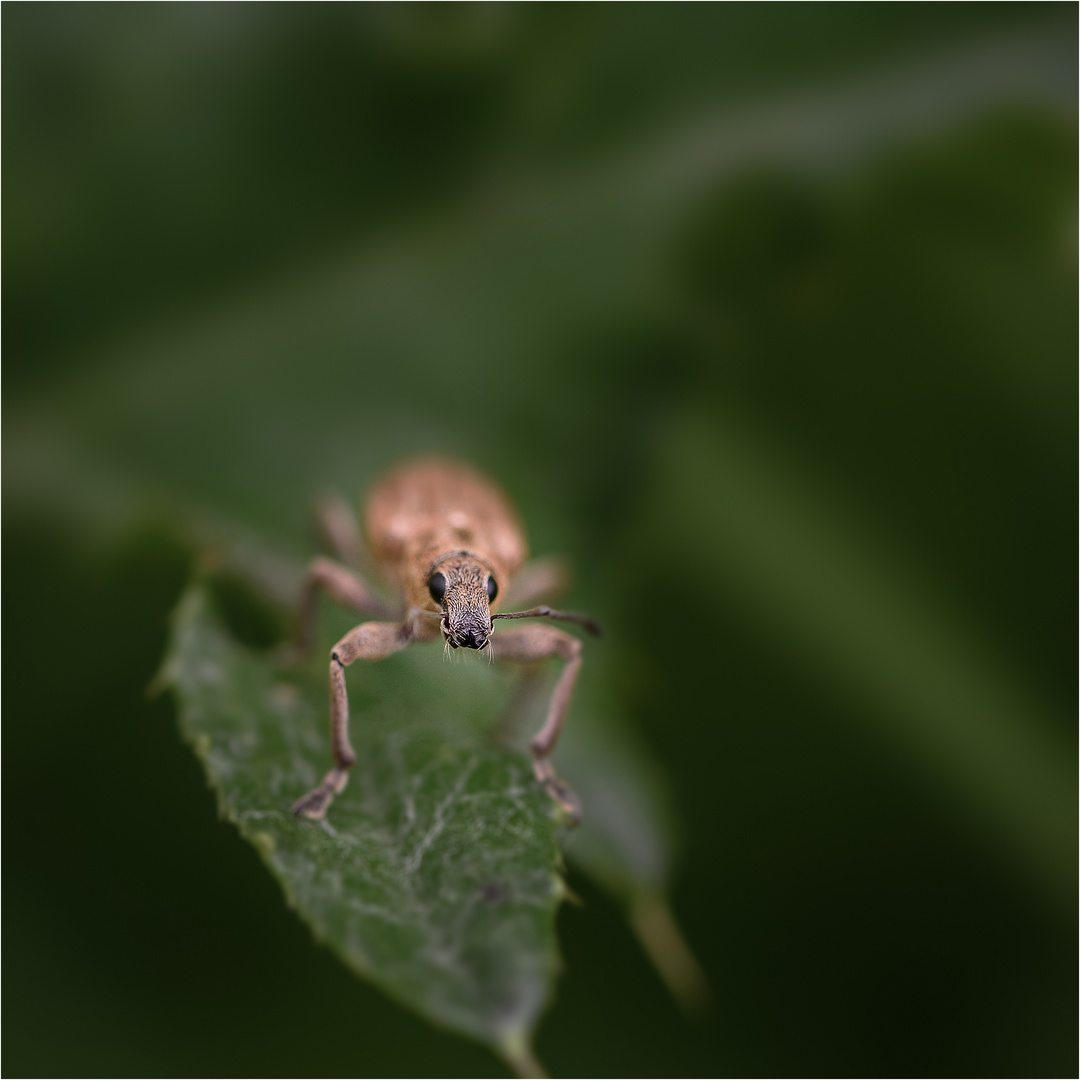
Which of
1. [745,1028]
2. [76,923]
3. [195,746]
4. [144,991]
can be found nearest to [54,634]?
[76,923]

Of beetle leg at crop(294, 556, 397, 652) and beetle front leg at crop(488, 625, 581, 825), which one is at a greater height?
beetle leg at crop(294, 556, 397, 652)

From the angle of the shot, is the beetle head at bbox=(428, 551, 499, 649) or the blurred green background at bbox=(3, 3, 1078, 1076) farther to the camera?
the blurred green background at bbox=(3, 3, 1078, 1076)

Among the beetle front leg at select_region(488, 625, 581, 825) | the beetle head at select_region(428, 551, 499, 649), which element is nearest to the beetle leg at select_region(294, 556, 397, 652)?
the beetle head at select_region(428, 551, 499, 649)

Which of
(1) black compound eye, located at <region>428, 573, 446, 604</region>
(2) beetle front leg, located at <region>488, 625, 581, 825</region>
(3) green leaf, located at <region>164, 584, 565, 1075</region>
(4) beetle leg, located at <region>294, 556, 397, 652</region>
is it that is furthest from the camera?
(4) beetle leg, located at <region>294, 556, 397, 652</region>

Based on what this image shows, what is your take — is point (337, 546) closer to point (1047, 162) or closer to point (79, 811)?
point (79, 811)

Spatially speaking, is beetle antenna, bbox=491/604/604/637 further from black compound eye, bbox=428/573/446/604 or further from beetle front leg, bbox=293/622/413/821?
beetle front leg, bbox=293/622/413/821

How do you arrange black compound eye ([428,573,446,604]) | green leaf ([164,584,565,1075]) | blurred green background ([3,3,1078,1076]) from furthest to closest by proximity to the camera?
blurred green background ([3,3,1078,1076]), black compound eye ([428,573,446,604]), green leaf ([164,584,565,1075])

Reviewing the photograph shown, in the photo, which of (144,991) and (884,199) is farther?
(884,199)

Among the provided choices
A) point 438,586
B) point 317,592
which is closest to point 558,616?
point 438,586
